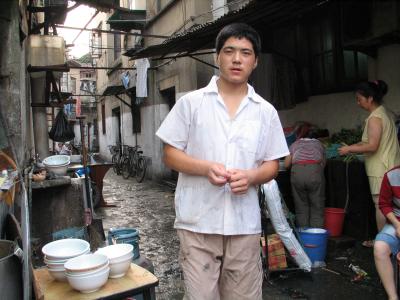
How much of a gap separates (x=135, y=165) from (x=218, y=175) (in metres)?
14.4

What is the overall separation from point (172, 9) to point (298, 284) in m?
10.7

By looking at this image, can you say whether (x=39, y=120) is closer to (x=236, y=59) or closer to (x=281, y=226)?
(x=281, y=226)

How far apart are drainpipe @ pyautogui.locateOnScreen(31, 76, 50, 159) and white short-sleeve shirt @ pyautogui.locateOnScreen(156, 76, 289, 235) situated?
26.3 feet

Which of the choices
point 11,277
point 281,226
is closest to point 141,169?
point 281,226

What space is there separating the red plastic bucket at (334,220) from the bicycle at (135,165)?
33.3 feet

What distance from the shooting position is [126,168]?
17.4 metres

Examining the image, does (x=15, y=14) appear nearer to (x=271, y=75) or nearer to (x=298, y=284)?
(x=271, y=75)

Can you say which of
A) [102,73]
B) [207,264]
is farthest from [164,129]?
[102,73]

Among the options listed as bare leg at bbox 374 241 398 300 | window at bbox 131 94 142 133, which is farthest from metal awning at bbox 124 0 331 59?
window at bbox 131 94 142 133

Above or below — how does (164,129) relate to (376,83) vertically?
below

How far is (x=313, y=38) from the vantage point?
25.4ft

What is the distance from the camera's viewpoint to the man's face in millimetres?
2432

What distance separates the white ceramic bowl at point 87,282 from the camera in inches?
97.7

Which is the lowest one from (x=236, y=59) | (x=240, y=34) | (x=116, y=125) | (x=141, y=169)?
(x=141, y=169)
